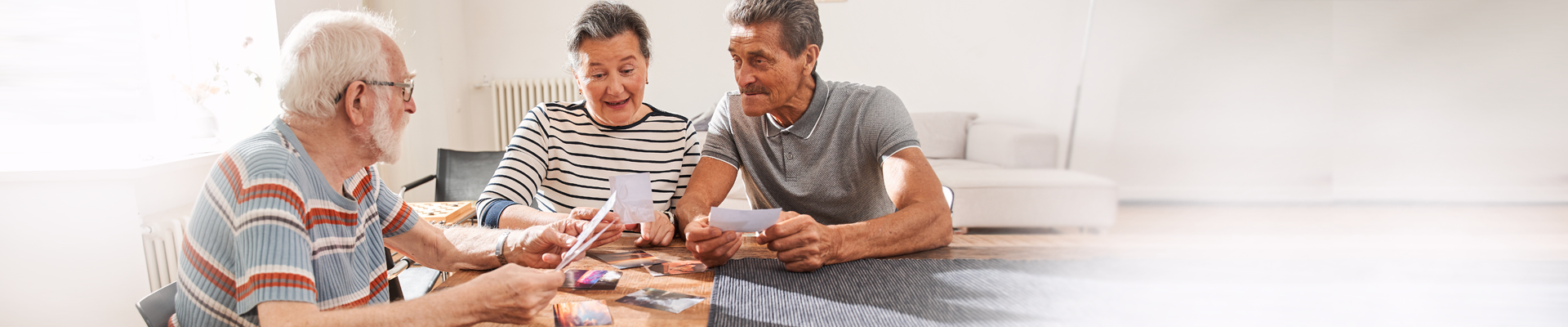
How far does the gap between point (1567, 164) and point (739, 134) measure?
4.78 feet

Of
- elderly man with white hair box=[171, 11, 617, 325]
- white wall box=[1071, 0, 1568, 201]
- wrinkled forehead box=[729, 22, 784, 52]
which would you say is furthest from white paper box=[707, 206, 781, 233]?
white wall box=[1071, 0, 1568, 201]

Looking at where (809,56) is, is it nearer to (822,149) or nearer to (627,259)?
(822,149)

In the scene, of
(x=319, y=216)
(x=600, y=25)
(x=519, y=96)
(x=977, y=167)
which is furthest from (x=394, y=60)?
(x=519, y=96)

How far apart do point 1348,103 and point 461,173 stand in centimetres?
338

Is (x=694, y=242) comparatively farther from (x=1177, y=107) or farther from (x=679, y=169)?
(x=1177, y=107)

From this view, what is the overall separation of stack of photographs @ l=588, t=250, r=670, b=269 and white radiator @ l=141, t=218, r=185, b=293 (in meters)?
1.90

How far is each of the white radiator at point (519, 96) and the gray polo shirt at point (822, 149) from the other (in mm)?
3711

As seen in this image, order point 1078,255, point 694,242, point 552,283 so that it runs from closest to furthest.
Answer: point 1078,255
point 552,283
point 694,242

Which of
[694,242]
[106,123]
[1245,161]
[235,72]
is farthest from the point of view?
[235,72]

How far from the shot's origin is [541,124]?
1.65 m

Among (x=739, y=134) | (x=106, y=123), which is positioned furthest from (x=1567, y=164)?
(x=106, y=123)

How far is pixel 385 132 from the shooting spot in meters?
0.98

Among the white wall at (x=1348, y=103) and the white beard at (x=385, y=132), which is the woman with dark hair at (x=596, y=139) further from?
the white wall at (x=1348, y=103)

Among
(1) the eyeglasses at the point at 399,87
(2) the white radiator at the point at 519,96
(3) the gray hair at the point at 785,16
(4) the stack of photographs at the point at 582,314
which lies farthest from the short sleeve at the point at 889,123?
(2) the white radiator at the point at 519,96
